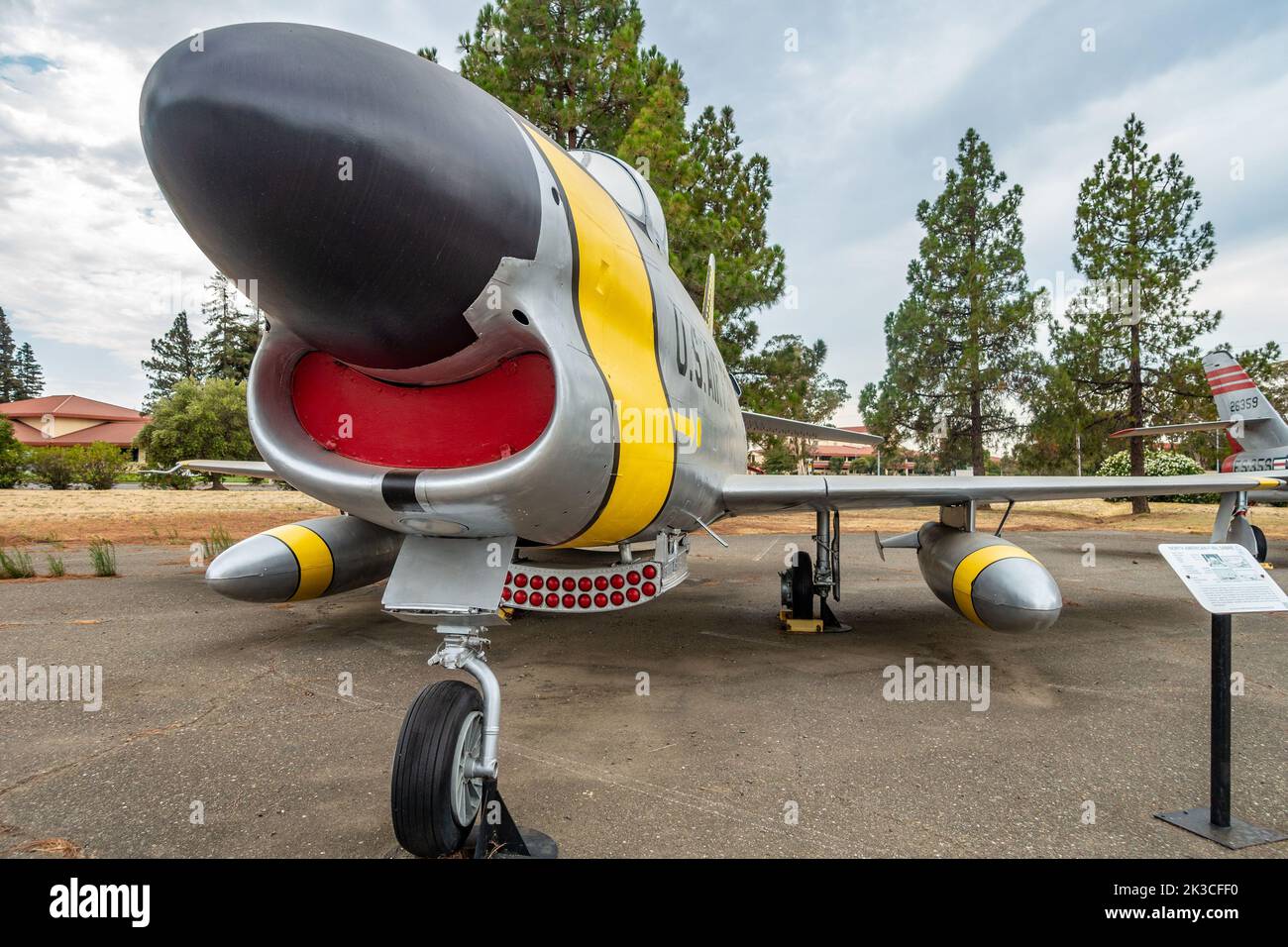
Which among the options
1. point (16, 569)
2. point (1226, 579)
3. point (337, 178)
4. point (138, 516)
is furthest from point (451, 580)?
point (138, 516)

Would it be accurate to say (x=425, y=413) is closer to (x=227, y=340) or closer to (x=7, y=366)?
(x=227, y=340)

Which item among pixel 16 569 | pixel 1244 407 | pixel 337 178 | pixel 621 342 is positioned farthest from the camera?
pixel 1244 407

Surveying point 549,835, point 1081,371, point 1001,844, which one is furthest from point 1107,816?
point 1081,371

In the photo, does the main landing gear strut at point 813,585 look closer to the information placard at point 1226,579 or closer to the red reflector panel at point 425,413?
the information placard at point 1226,579

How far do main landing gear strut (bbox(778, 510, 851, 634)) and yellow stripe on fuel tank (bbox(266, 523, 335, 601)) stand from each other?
4.42 m

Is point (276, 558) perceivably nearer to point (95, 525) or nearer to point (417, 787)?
point (417, 787)

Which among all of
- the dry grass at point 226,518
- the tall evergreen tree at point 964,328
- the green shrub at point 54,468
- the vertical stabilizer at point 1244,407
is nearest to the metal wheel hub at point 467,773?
the dry grass at point 226,518

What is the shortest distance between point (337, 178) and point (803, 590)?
6.00 metres

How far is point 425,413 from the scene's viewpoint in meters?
2.73

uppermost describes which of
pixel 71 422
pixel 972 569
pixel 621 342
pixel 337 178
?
pixel 71 422

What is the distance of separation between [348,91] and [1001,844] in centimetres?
355

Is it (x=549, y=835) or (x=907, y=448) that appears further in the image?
(x=907, y=448)

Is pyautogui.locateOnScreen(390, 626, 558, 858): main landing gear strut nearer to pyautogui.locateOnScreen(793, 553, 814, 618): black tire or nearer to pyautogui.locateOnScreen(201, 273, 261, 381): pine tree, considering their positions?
pyautogui.locateOnScreen(793, 553, 814, 618): black tire

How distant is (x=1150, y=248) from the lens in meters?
21.3
